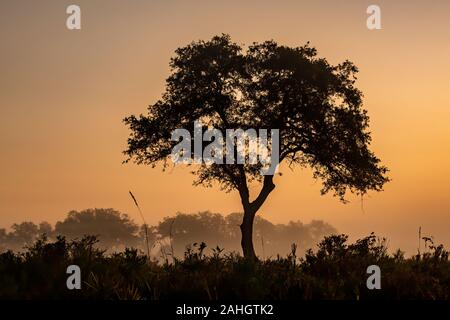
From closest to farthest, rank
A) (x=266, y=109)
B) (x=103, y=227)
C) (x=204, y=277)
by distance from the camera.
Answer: (x=204, y=277) → (x=266, y=109) → (x=103, y=227)

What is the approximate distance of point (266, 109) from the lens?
38156 millimetres

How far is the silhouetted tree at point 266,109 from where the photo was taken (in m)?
38.2

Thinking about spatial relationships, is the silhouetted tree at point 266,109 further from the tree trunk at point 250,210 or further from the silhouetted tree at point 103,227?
the silhouetted tree at point 103,227

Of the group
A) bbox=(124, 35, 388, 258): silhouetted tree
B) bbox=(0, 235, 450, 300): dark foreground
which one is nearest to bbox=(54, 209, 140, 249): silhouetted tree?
bbox=(124, 35, 388, 258): silhouetted tree

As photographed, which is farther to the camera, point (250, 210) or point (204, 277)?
point (250, 210)

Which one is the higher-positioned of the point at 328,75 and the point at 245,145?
the point at 328,75

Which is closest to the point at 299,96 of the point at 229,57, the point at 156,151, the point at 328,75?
the point at 328,75

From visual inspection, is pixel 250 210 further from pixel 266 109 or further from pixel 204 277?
pixel 204 277

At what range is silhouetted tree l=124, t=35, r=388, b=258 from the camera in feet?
125

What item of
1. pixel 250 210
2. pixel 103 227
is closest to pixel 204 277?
pixel 250 210

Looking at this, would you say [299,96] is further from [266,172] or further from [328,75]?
[266,172]

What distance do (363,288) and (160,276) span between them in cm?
A: 364

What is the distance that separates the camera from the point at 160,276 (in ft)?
38.3
